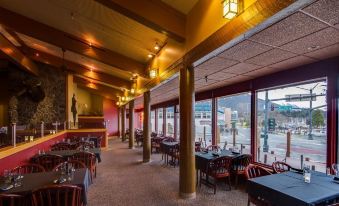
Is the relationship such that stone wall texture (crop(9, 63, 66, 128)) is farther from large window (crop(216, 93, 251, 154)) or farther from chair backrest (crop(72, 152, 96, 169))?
large window (crop(216, 93, 251, 154))

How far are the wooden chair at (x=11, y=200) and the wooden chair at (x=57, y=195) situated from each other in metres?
0.19

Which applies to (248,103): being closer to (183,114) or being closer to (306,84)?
(306,84)

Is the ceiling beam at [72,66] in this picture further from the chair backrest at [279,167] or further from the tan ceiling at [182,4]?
the chair backrest at [279,167]

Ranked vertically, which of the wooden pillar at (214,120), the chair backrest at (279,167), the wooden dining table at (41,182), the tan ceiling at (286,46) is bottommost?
the chair backrest at (279,167)

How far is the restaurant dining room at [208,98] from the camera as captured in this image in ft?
9.02

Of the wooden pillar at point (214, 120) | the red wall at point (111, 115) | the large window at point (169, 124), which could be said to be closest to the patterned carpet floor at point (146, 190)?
the wooden pillar at point (214, 120)

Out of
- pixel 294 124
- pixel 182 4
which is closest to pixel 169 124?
pixel 294 124

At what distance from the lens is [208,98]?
8.36 metres

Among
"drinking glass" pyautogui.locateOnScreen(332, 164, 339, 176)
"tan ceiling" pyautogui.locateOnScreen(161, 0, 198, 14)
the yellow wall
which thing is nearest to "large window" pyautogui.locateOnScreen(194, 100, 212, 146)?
"tan ceiling" pyautogui.locateOnScreen(161, 0, 198, 14)

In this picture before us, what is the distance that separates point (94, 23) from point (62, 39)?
2245mm

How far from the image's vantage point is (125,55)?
7.19m

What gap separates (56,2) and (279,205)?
532 centimetres

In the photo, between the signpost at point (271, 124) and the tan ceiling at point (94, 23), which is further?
the signpost at point (271, 124)

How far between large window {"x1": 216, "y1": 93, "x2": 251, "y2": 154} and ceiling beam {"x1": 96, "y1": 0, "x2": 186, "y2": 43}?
10.0ft
